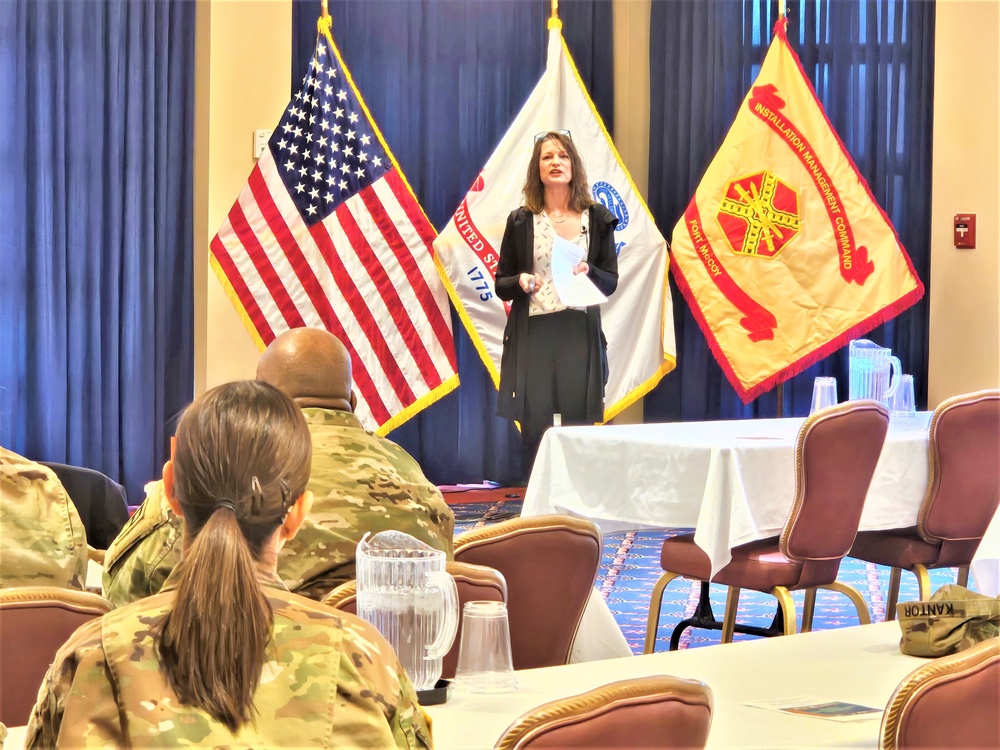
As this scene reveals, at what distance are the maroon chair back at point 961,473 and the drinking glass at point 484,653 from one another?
2.63 meters

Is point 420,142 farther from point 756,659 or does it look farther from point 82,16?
point 756,659

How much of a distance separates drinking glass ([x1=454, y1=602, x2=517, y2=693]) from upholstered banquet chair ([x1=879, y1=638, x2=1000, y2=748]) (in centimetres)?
55

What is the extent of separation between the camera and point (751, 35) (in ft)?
24.1

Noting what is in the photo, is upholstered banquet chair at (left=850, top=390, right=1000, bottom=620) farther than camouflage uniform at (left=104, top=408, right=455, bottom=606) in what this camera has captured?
Yes

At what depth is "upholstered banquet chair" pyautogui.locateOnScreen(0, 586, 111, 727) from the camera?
5.83 ft

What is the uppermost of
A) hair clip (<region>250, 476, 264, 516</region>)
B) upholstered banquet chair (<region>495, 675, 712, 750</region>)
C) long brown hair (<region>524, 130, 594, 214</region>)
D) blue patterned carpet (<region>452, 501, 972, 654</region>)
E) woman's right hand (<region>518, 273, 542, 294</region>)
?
long brown hair (<region>524, 130, 594, 214</region>)

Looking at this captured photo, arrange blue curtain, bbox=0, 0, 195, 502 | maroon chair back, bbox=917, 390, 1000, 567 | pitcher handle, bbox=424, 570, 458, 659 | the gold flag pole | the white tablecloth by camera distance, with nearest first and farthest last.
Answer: pitcher handle, bbox=424, 570, 458, 659, the white tablecloth, maroon chair back, bbox=917, 390, 1000, 567, blue curtain, bbox=0, 0, 195, 502, the gold flag pole

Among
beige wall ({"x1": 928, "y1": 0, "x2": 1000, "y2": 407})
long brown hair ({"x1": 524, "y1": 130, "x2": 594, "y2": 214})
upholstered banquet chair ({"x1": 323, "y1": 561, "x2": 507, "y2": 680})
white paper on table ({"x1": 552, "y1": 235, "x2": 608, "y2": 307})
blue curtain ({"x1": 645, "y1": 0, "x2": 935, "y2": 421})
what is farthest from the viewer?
blue curtain ({"x1": 645, "y1": 0, "x2": 935, "y2": 421})

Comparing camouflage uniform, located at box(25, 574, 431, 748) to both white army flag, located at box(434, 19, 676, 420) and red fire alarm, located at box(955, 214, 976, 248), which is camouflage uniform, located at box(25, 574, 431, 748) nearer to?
white army flag, located at box(434, 19, 676, 420)

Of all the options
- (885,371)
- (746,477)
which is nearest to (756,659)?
(746,477)

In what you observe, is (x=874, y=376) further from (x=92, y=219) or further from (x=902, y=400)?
(x=92, y=219)

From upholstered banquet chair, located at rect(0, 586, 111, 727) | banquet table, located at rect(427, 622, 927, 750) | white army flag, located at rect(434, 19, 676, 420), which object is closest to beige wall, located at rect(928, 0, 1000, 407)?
white army flag, located at rect(434, 19, 676, 420)

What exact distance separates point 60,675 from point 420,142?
6.41 meters

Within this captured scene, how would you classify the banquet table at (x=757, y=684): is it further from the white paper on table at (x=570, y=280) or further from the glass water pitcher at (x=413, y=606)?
the white paper on table at (x=570, y=280)
